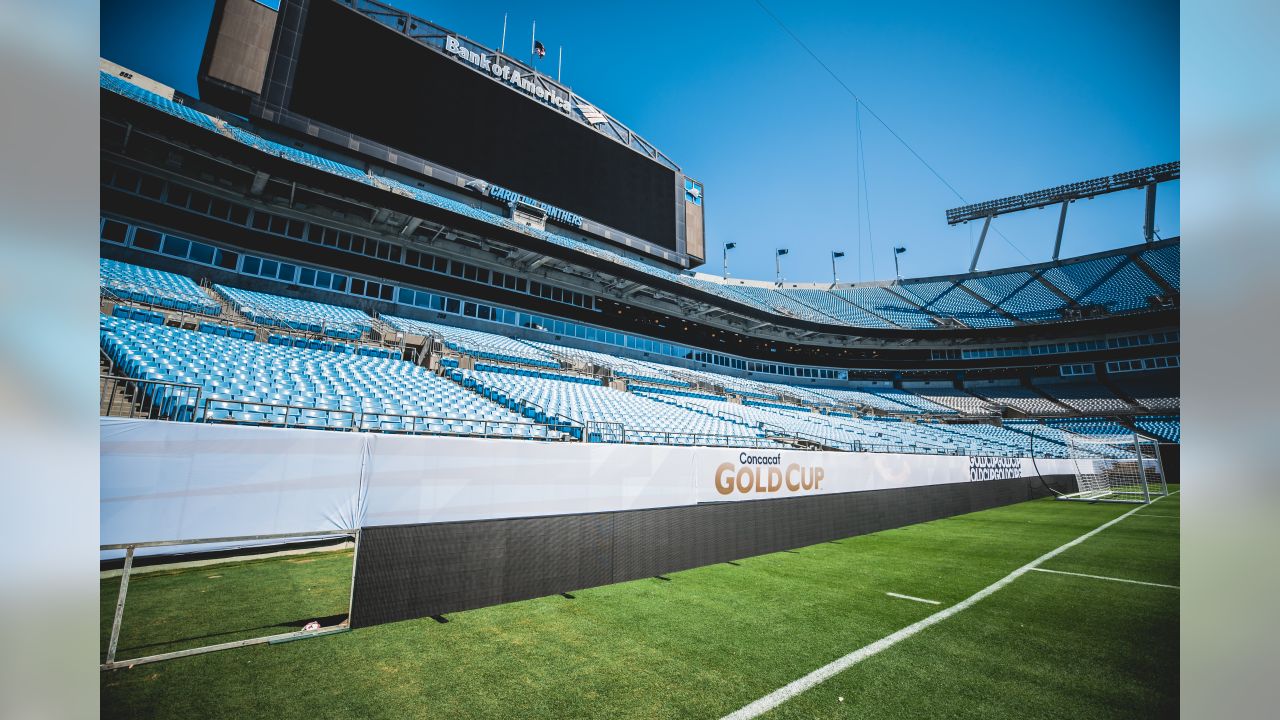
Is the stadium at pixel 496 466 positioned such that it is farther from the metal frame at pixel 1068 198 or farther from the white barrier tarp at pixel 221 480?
the metal frame at pixel 1068 198

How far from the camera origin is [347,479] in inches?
224

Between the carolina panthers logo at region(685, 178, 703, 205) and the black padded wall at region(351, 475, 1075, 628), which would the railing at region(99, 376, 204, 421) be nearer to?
the black padded wall at region(351, 475, 1075, 628)

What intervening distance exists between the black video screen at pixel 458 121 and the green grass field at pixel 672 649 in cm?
1860

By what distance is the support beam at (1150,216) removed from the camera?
36281 mm

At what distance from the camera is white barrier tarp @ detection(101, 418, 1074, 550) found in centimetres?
484

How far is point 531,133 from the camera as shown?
25156mm

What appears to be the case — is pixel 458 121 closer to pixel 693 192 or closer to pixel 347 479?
pixel 693 192

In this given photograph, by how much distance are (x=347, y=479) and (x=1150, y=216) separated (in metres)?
49.5

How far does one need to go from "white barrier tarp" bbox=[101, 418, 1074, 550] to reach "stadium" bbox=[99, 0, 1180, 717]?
0.03 meters

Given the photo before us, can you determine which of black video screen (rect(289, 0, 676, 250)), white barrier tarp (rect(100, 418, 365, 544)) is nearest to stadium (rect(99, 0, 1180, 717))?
white barrier tarp (rect(100, 418, 365, 544))

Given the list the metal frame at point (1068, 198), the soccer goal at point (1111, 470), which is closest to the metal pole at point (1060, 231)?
the metal frame at point (1068, 198)

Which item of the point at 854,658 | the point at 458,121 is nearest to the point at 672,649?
the point at 854,658

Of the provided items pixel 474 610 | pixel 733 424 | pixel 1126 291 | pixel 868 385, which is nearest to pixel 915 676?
pixel 474 610

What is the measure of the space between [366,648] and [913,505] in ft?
41.1
